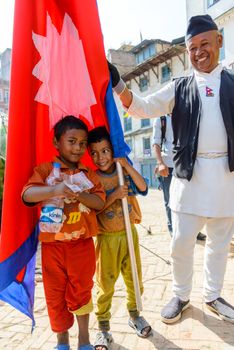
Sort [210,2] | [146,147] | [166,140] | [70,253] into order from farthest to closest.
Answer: [146,147]
[210,2]
[166,140]
[70,253]

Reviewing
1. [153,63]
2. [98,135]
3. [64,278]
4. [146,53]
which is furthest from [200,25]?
[146,53]

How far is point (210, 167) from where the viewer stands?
243 cm

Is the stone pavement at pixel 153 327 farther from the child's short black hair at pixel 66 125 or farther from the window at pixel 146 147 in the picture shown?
the window at pixel 146 147

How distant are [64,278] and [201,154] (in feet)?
4.34

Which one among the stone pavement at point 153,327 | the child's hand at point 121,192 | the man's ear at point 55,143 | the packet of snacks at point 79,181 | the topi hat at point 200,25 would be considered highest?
the topi hat at point 200,25

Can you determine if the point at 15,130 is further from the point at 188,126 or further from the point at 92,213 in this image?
the point at 188,126

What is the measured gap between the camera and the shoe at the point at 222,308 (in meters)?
2.49

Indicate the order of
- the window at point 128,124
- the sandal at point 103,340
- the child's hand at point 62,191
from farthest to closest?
the window at point 128,124
the sandal at point 103,340
the child's hand at point 62,191

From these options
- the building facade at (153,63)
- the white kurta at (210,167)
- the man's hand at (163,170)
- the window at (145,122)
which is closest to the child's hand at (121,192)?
the white kurta at (210,167)

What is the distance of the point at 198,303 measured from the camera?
2.80 meters

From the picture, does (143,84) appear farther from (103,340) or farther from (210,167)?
(103,340)

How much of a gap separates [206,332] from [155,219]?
500 centimetres

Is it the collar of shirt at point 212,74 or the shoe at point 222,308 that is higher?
the collar of shirt at point 212,74

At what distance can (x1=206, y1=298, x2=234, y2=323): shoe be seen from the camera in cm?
249
